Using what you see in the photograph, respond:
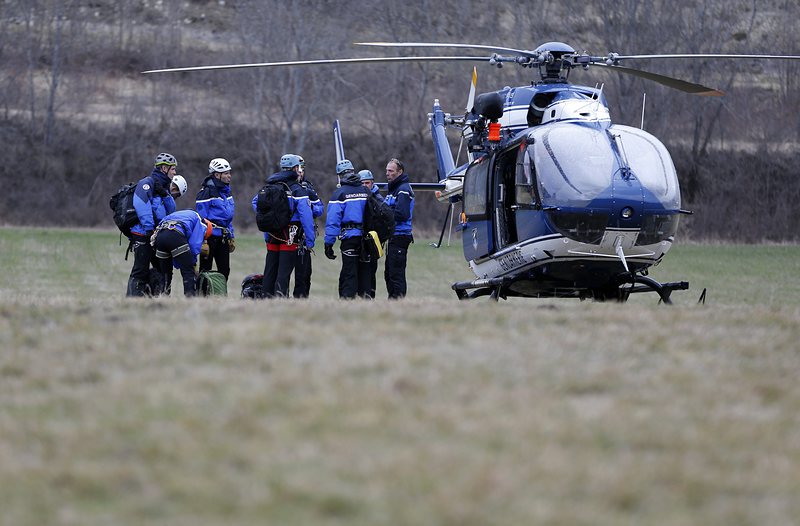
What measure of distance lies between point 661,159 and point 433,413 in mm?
7814

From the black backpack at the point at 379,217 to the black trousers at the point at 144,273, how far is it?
2.70 m

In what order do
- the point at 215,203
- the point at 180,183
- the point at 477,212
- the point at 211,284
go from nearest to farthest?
1. the point at 211,284
2. the point at 477,212
3. the point at 180,183
4. the point at 215,203

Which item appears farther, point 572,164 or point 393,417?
point 572,164

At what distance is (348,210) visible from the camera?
47.7 feet

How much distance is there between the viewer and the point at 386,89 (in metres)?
50.6

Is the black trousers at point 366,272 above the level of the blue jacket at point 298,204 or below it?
below

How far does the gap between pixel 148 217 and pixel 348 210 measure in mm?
2497

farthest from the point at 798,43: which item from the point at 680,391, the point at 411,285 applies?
the point at 680,391

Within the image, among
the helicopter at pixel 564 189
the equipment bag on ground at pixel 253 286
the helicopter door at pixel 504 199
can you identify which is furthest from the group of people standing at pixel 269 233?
the helicopter door at pixel 504 199

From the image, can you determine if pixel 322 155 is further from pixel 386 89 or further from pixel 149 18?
pixel 149 18

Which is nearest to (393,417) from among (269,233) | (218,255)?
(269,233)

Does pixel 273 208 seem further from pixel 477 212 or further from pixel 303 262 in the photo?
pixel 477 212

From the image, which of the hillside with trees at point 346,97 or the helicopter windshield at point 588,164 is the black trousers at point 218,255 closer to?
the helicopter windshield at point 588,164

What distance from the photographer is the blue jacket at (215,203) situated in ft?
50.1
